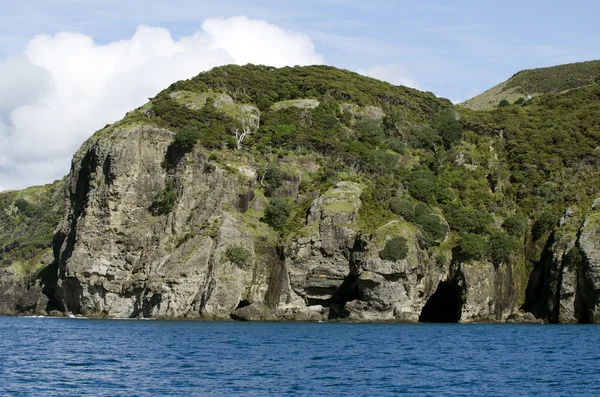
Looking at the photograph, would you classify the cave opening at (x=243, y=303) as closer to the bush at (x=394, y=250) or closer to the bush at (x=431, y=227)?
the bush at (x=394, y=250)

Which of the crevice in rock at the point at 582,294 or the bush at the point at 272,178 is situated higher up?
the bush at the point at 272,178

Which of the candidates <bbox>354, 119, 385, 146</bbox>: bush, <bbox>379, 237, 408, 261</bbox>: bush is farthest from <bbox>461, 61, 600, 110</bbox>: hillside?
<bbox>379, 237, 408, 261</bbox>: bush

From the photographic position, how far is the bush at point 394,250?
88.4m

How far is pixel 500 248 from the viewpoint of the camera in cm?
9794

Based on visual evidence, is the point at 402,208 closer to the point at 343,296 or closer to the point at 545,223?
the point at 343,296

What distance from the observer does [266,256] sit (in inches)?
3748

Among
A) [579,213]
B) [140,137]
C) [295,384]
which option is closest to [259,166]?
[140,137]

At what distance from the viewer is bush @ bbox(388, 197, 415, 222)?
328 feet

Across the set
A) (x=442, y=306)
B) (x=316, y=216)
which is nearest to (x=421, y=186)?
(x=442, y=306)

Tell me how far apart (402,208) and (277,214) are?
16028 mm

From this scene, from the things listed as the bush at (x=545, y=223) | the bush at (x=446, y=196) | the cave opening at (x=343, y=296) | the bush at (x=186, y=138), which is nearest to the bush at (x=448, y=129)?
the bush at (x=446, y=196)

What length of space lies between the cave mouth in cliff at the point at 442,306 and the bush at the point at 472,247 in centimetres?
882

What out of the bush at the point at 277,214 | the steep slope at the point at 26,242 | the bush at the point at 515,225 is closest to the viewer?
the bush at the point at 277,214

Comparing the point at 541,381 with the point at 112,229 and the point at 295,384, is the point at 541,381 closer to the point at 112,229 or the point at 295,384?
the point at 295,384
